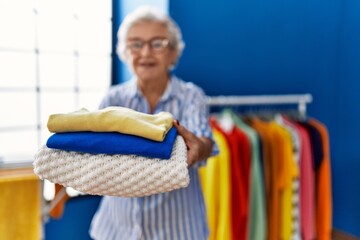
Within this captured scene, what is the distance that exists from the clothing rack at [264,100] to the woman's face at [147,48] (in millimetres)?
790

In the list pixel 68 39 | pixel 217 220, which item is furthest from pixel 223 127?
pixel 68 39

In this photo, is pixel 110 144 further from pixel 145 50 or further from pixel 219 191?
pixel 219 191

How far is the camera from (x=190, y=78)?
Answer: 6.07ft

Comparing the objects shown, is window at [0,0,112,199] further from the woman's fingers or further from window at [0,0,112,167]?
the woman's fingers

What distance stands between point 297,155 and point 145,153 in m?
1.36

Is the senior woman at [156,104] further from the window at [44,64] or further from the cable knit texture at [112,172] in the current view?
the window at [44,64]

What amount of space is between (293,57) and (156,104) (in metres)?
1.37

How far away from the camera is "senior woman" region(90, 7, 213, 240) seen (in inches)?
41.0

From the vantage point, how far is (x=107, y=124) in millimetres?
667

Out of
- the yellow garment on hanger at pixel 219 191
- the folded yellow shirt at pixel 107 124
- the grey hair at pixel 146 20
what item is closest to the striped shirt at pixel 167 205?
the grey hair at pixel 146 20

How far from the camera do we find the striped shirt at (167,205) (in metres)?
1.05

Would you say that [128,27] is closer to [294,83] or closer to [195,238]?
[195,238]

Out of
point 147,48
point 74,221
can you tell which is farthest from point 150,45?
point 74,221

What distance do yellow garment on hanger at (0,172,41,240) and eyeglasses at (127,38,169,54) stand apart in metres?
0.73
